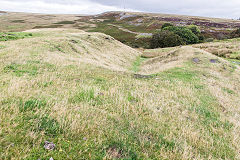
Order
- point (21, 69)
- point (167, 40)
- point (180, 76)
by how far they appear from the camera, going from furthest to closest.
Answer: point (167, 40) → point (180, 76) → point (21, 69)

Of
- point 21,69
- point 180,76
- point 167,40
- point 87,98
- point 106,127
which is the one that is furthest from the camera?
point 167,40

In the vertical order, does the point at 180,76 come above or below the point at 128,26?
below

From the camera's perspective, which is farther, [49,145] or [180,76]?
[180,76]

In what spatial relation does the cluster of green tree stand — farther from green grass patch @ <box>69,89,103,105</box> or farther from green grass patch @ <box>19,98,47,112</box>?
green grass patch @ <box>19,98,47,112</box>

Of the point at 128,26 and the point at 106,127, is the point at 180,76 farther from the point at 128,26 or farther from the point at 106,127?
the point at 128,26

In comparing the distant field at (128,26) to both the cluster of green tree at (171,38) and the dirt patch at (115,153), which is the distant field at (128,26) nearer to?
the cluster of green tree at (171,38)

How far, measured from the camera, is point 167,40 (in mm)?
56688

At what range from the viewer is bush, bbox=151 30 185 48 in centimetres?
5600

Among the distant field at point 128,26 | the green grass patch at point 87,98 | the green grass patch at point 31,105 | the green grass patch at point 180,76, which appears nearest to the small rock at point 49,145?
the green grass patch at point 31,105

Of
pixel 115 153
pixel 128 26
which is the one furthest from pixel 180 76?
pixel 128 26

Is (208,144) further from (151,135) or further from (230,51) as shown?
(230,51)

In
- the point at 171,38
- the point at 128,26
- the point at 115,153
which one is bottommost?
the point at 115,153

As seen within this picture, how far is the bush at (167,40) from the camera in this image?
5600 cm

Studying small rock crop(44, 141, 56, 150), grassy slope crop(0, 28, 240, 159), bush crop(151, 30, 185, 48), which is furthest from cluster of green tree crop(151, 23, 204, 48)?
small rock crop(44, 141, 56, 150)
